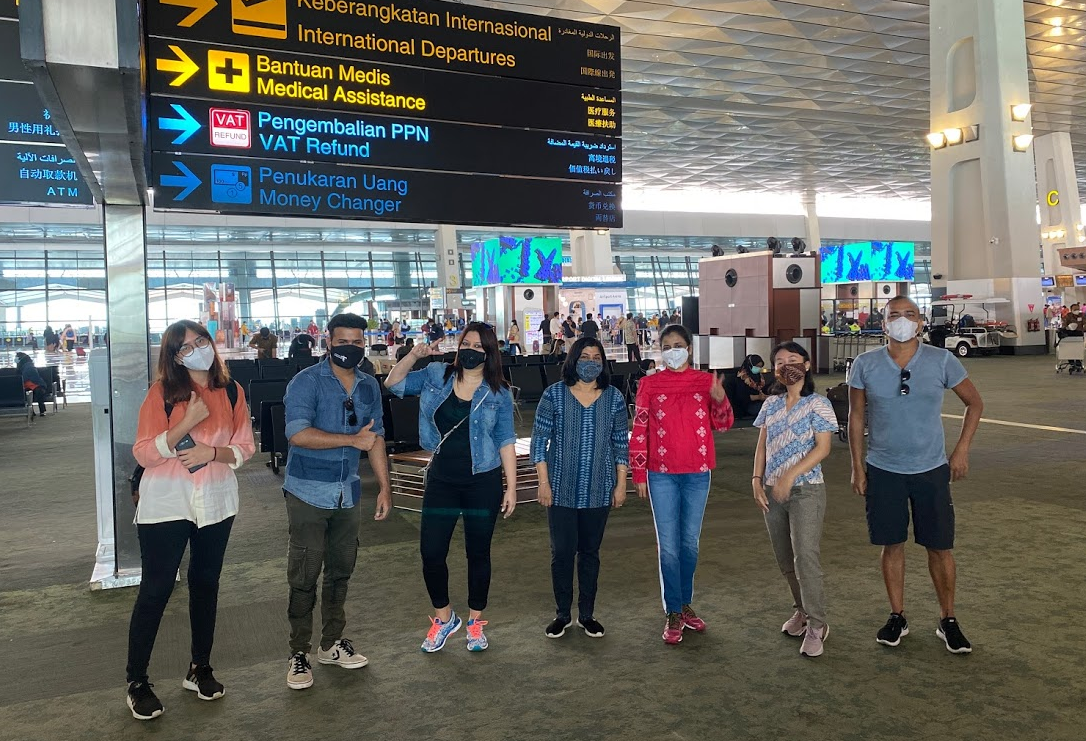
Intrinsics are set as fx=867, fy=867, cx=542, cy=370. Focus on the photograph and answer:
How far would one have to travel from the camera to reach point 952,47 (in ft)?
77.5

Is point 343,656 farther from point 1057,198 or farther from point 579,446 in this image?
point 1057,198

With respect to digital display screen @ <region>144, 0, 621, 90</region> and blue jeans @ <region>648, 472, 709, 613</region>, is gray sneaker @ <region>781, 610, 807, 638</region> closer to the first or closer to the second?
blue jeans @ <region>648, 472, 709, 613</region>

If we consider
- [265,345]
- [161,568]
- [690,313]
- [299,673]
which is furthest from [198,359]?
[690,313]

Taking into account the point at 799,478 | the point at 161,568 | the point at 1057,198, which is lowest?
the point at 161,568

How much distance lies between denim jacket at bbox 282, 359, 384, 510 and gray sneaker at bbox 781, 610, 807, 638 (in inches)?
88.0

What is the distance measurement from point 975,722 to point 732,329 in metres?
15.9

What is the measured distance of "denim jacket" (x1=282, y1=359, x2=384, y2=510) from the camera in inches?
150

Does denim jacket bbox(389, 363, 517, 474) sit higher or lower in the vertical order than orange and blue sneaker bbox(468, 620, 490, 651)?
higher

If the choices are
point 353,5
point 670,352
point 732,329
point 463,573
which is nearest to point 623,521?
point 463,573

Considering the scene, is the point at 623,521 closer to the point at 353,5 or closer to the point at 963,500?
the point at 963,500

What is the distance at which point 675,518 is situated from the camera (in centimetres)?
437

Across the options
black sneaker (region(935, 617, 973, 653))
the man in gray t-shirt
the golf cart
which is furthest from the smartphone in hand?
the golf cart

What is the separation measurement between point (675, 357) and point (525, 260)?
25881 mm

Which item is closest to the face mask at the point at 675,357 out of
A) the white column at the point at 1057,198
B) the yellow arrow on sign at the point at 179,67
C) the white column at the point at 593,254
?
the yellow arrow on sign at the point at 179,67
